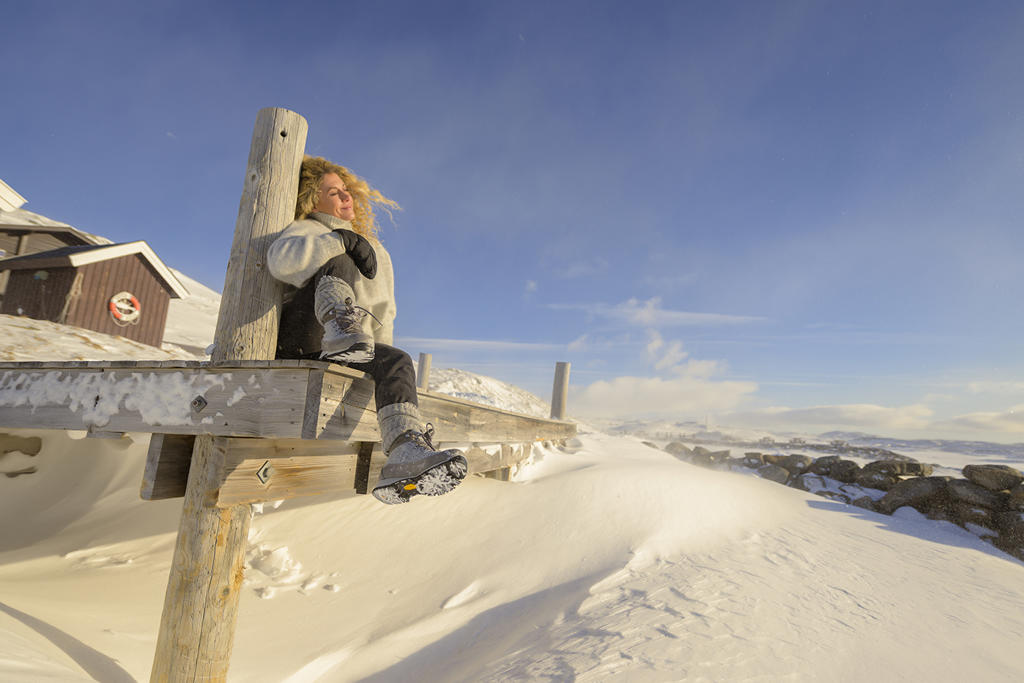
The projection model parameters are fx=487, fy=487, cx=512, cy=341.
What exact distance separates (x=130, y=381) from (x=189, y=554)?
0.85 metres

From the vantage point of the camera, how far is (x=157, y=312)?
535 inches

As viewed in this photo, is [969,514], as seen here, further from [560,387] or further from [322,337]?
[322,337]

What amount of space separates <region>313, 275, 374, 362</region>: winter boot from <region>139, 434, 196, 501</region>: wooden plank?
2.61 ft

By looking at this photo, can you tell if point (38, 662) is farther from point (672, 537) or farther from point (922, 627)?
point (922, 627)

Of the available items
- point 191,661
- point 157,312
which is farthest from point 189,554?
point 157,312

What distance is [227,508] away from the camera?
2.17m

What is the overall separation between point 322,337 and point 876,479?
400 inches

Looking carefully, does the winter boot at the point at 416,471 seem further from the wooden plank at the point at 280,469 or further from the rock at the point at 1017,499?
the rock at the point at 1017,499

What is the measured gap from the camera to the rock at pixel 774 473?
35.1 ft

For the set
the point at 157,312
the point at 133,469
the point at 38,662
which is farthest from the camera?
the point at 157,312

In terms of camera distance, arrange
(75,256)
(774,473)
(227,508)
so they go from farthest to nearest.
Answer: (75,256), (774,473), (227,508)

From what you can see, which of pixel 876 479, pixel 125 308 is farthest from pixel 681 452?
pixel 125 308

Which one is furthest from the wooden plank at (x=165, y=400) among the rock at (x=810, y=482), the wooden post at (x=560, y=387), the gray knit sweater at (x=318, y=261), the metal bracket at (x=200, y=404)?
the rock at (x=810, y=482)

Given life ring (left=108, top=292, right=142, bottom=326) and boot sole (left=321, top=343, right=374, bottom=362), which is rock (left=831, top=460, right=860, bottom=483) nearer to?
boot sole (left=321, top=343, right=374, bottom=362)
